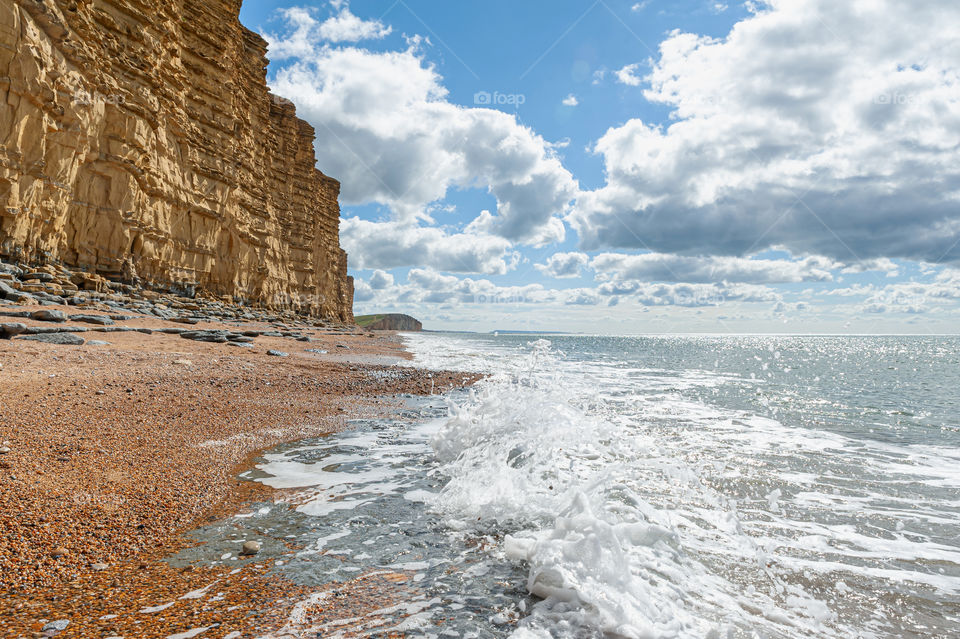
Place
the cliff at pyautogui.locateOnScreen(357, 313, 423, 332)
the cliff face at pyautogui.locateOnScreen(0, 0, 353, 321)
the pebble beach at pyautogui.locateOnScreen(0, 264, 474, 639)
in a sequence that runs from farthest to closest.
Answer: the cliff at pyautogui.locateOnScreen(357, 313, 423, 332), the cliff face at pyautogui.locateOnScreen(0, 0, 353, 321), the pebble beach at pyautogui.locateOnScreen(0, 264, 474, 639)

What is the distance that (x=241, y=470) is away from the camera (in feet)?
17.0

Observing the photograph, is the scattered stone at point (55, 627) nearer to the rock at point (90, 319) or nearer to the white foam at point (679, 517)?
the white foam at point (679, 517)

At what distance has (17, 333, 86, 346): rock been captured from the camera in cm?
991

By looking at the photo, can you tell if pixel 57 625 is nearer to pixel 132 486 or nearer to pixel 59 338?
pixel 132 486

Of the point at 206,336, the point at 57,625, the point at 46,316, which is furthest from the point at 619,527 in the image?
the point at 46,316

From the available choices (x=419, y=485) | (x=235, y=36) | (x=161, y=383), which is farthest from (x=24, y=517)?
(x=235, y=36)

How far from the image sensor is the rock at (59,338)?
9.91 metres

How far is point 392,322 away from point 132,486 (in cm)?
14298

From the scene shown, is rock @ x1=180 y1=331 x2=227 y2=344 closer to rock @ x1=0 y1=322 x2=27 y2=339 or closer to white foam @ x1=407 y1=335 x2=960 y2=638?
rock @ x1=0 y1=322 x2=27 y2=339

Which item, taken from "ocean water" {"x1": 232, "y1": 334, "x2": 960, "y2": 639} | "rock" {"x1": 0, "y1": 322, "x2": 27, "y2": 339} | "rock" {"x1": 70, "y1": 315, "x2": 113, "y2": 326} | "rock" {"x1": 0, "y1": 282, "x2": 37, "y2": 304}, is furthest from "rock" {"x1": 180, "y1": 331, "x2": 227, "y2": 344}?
"ocean water" {"x1": 232, "y1": 334, "x2": 960, "y2": 639}

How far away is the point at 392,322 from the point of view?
14500 cm

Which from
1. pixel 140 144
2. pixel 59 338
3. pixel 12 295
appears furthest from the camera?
pixel 140 144

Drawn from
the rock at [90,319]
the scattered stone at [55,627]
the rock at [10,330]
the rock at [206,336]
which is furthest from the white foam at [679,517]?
the rock at [90,319]

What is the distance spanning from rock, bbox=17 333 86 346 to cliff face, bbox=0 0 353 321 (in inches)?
355
